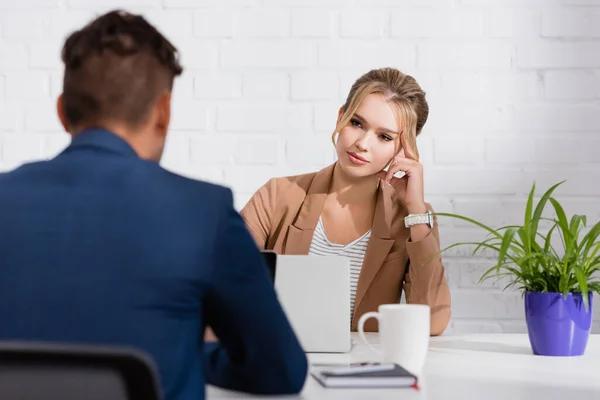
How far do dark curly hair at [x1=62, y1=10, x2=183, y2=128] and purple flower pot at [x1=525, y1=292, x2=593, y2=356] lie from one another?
91 cm

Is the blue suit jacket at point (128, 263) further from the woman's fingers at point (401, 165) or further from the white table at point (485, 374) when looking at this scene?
the woman's fingers at point (401, 165)

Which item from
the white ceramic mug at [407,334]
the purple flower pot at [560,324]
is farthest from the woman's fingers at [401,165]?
the white ceramic mug at [407,334]

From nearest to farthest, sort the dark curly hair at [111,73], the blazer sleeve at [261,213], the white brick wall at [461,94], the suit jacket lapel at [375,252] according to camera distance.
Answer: the dark curly hair at [111,73], the suit jacket lapel at [375,252], the blazer sleeve at [261,213], the white brick wall at [461,94]

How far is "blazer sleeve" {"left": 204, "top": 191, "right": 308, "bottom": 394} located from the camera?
2.96 feet

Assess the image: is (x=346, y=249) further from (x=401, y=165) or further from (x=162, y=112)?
(x=162, y=112)

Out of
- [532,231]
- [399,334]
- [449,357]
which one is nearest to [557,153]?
[532,231]

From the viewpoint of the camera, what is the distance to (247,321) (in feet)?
3.10

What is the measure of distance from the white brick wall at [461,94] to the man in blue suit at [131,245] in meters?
1.59

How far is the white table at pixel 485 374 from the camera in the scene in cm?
113

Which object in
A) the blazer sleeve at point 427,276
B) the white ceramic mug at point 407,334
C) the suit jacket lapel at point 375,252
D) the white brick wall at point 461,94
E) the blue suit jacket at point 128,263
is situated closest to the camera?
the blue suit jacket at point 128,263

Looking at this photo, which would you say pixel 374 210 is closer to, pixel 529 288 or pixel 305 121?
pixel 305 121

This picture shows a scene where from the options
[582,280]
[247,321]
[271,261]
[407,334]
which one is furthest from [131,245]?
[582,280]

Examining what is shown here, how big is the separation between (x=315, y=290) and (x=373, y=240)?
0.79 m

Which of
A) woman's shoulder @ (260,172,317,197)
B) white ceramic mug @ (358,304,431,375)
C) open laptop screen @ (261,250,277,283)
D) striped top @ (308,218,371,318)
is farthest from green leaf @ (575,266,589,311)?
woman's shoulder @ (260,172,317,197)
